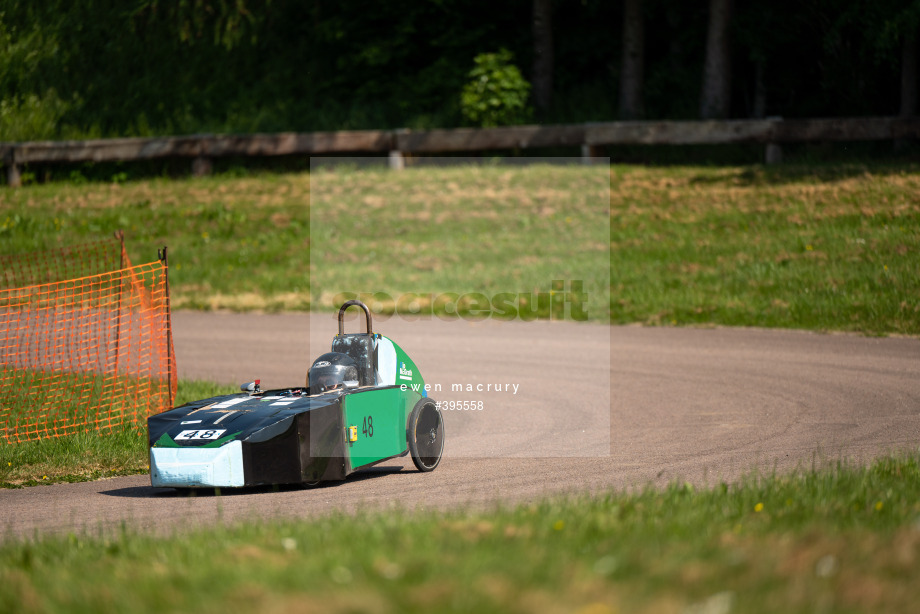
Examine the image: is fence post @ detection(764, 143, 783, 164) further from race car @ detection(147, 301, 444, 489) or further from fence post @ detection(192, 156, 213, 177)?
race car @ detection(147, 301, 444, 489)

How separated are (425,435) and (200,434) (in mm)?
2110

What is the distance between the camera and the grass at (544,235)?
57.9 ft

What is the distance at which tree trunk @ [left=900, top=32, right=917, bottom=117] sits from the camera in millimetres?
24953

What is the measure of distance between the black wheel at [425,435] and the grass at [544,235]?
919cm

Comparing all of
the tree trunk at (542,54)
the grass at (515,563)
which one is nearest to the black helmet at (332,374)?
the grass at (515,563)

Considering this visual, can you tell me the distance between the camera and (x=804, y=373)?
12.7 m

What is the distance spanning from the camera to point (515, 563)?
3.95 meters

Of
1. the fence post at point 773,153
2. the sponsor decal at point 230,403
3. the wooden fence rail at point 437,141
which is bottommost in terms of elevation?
the sponsor decal at point 230,403

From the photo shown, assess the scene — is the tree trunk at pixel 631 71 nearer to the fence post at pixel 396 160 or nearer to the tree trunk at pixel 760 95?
the tree trunk at pixel 760 95

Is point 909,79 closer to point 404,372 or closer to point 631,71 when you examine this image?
point 631,71

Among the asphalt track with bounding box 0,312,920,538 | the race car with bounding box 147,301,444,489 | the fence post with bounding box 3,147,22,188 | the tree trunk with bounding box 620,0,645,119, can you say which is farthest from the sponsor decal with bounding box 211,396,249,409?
the tree trunk with bounding box 620,0,645,119

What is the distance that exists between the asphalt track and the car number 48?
0.49m

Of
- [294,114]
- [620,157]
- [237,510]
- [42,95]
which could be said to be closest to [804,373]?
[237,510]

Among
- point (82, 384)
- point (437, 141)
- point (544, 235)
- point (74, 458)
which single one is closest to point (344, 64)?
point (437, 141)
